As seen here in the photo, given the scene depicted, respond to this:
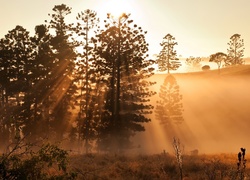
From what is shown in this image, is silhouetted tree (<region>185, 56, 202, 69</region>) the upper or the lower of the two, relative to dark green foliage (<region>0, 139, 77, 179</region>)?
upper

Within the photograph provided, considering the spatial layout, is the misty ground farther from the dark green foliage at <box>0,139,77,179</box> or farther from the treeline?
the dark green foliage at <box>0,139,77,179</box>

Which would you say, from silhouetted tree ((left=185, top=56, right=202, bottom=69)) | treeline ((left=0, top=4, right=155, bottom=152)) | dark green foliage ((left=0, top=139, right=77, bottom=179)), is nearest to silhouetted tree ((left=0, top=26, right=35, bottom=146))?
treeline ((left=0, top=4, right=155, bottom=152))

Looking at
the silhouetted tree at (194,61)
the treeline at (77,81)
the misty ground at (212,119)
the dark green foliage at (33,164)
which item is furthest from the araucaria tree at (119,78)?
the silhouetted tree at (194,61)

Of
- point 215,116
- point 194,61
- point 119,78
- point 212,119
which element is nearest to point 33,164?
point 119,78

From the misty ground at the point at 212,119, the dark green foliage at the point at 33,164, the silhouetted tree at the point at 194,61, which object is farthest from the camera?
the silhouetted tree at the point at 194,61

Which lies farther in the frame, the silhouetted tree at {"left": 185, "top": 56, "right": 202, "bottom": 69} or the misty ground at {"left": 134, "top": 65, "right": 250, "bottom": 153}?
the silhouetted tree at {"left": 185, "top": 56, "right": 202, "bottom": 69}

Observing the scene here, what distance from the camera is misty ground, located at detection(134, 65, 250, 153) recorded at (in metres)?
55.2

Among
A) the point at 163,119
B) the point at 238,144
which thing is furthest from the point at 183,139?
the point at 238,144

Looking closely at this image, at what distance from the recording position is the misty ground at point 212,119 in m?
55.2

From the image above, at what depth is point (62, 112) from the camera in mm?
37625

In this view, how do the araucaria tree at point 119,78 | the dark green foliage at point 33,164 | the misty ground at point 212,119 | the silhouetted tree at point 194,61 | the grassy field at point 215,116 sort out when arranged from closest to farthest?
1. the dark green foliage at point 33,164
2. the araucaria tree at point 119,78
3. the grassy field at point 215,116
4. the misty ground at point 212,119
5. the silhouetted tree at point 194,61

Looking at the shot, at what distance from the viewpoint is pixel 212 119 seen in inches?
2662

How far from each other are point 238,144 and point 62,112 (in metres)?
32.7

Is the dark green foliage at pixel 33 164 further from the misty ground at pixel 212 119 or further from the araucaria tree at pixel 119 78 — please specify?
the misty ground at pixel 212 119
